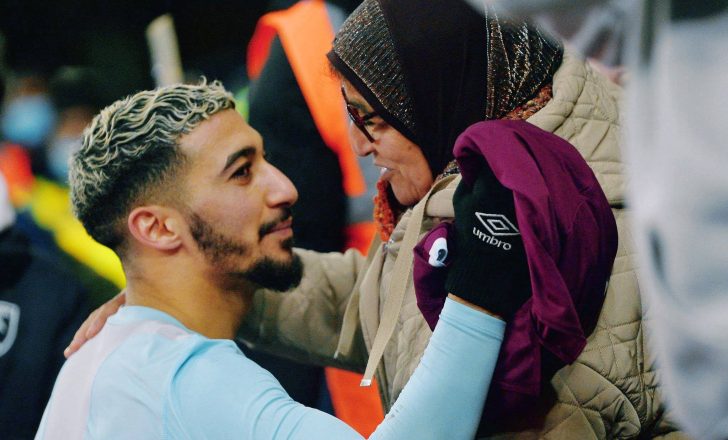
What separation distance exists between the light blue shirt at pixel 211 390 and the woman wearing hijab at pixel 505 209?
38 mm

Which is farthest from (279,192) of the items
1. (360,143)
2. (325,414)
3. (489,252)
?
(489,252)

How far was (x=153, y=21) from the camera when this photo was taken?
243cm

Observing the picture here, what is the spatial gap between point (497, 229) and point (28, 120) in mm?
1737

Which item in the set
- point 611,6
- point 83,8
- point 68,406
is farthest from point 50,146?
point 611,6

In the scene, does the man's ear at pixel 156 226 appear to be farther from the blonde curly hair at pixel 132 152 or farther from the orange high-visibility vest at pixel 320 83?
the orange high-visibility vest at pixel 320 83

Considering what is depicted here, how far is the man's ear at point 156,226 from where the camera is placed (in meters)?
1.56

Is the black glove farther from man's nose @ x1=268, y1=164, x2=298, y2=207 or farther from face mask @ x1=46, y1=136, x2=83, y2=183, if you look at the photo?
face mask @ x1=46, y1=136, x2=83, y2=183

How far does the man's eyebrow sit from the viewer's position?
1569mm

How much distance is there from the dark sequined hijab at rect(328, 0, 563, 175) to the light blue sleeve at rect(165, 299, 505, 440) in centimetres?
35

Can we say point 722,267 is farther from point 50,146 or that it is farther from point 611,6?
point 50,146

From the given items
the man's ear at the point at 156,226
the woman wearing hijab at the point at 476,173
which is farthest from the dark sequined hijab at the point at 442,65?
the man's ear at the point at 156,226

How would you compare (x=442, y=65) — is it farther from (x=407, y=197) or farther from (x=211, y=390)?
(x=211, y=390)

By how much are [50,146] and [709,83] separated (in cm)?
211

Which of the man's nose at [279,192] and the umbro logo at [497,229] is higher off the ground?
the umbro logo at [497,229]
